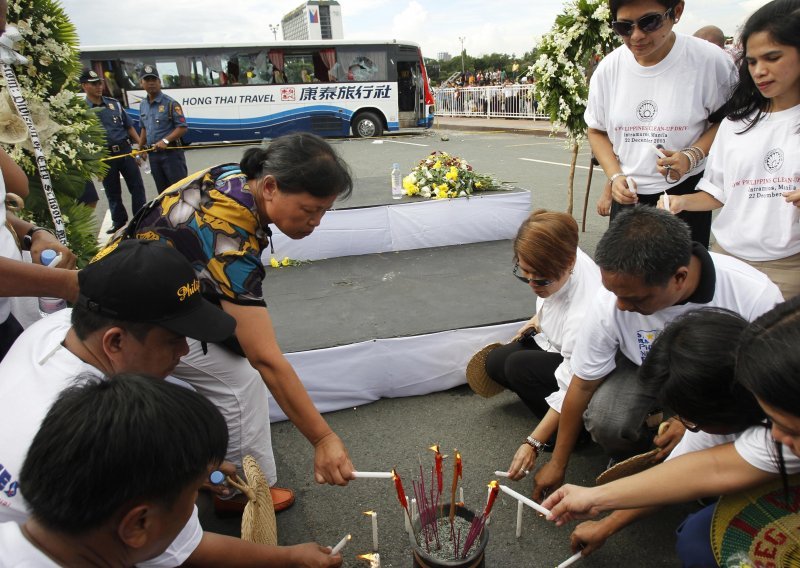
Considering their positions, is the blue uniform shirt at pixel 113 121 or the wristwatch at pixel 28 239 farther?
the blue uniform shirt at pixel 113 121

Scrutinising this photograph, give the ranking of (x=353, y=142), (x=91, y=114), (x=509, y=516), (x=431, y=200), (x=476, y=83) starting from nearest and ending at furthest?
(x=509, y=516) < (x=91, y=114) < (x=431, y=200) < (x=353, y=142) < (x=476, y=83)

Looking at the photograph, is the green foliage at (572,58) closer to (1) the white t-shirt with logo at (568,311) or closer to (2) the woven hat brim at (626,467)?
(1) the white t-shirt with logo at (568,311)

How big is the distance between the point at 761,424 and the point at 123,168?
262 inches

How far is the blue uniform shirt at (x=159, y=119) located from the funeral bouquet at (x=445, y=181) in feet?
11.1

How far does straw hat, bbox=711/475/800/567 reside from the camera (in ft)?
4.71

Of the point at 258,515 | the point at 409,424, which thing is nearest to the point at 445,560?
the point at 258,515

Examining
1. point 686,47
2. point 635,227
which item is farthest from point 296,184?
point 686,47

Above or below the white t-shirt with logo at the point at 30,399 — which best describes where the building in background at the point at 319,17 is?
above

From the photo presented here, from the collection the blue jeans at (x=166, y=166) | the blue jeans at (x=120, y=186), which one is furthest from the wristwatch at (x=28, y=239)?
the blue jeans at (x=166, y=166)

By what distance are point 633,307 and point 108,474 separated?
1557 mm

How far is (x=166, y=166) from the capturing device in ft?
21.7

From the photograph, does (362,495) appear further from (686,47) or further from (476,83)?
(476,83)

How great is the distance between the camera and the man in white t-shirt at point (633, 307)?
1674 mm

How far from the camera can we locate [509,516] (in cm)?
213
